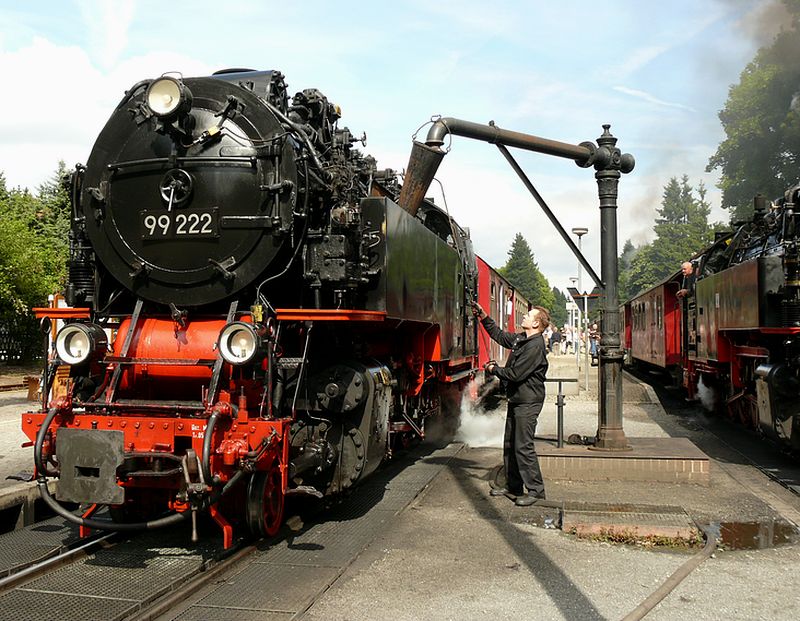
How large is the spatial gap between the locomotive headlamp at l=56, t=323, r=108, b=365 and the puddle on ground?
185 inches

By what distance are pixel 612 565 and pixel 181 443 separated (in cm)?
291

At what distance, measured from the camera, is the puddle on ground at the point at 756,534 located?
217 inches

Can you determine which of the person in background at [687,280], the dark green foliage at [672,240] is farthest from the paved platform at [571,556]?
the dark green foliage at [672,240]

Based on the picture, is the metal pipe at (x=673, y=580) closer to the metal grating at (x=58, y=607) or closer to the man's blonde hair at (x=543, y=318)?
the man's blonde hair at (x=543, y=318)

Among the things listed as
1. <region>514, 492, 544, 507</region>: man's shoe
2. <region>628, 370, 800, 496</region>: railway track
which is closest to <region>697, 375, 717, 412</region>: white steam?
<region>628, 370, 800, 496</region>: railway track

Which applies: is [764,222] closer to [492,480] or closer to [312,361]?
[492,480]

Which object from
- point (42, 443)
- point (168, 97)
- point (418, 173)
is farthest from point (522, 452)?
point (168, 97)

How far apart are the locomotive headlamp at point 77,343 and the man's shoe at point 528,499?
3669 mm

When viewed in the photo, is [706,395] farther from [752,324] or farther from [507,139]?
[507,139]

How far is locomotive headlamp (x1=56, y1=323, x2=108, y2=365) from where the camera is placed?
17.3ft

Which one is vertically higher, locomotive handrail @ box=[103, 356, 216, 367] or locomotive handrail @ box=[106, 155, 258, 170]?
locomotive handrail @ box=[106, 155, 258, 170]

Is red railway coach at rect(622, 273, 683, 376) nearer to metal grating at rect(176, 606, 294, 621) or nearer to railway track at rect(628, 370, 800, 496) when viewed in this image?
railway track at rect(628, 370, 800, 496)

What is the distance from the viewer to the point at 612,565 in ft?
16.2

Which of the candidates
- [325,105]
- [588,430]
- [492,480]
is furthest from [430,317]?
[588,430]
